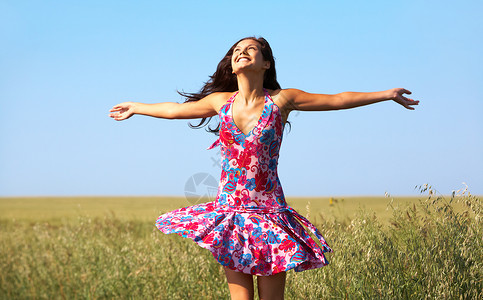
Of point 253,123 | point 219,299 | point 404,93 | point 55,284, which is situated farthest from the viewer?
point 55,284

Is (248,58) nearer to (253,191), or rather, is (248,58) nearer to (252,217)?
(253,191)

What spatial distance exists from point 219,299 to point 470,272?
2370mm

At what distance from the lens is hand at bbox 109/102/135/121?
4055mm

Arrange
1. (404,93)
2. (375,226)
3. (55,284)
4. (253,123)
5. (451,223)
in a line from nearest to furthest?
(253,123) → (404,93) → (451,223) → (375,226) → (55,284)

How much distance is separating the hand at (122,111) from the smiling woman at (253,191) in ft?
0.92

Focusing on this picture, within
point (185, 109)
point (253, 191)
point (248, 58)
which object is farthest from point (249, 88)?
point (253, 191)

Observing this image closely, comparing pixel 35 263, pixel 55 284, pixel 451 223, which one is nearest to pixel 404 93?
pixel 451 223

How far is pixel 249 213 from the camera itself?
3.37 metres

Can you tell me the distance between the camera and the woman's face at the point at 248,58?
11.8ft

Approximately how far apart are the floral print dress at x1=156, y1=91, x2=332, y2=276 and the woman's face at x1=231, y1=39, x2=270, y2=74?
23 cm

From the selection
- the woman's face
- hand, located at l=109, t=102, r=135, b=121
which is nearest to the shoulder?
the woman's face

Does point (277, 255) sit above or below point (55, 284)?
above

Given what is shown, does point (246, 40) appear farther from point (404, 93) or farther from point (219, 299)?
point (219, 299)

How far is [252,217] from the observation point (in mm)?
3328
